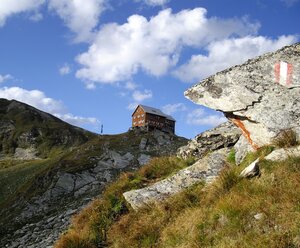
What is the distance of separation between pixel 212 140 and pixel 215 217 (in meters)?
8.84

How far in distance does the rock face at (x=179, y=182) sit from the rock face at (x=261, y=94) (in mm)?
1781

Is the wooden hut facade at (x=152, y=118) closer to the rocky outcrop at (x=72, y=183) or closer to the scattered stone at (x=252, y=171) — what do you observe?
the rocky outcrop at (x=72, y=183)

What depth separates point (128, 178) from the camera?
18703mm

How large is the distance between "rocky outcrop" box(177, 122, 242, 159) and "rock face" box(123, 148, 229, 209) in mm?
1639

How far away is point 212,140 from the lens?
20.2m

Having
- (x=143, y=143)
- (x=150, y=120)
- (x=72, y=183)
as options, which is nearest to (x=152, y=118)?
(x=150, y=120)

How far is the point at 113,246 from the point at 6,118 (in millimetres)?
169781

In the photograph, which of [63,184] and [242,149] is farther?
[63,184]

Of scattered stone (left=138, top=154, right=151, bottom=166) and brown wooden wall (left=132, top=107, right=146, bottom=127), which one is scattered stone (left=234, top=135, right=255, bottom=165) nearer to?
scattered stone (left=138, top=154, right=151, bottom=166)

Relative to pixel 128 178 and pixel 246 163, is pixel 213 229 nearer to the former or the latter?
pixel 246 163

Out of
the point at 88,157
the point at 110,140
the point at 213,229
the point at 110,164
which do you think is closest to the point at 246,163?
the point at 213,229

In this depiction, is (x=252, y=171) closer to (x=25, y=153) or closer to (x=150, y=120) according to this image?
A: (x=150, y=120)

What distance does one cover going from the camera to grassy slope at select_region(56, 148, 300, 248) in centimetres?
1013

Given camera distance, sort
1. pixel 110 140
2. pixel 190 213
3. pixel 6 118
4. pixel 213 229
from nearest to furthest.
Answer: pixel 213 229, pixel 190 213, pixel 110 140, pixel 6 118
